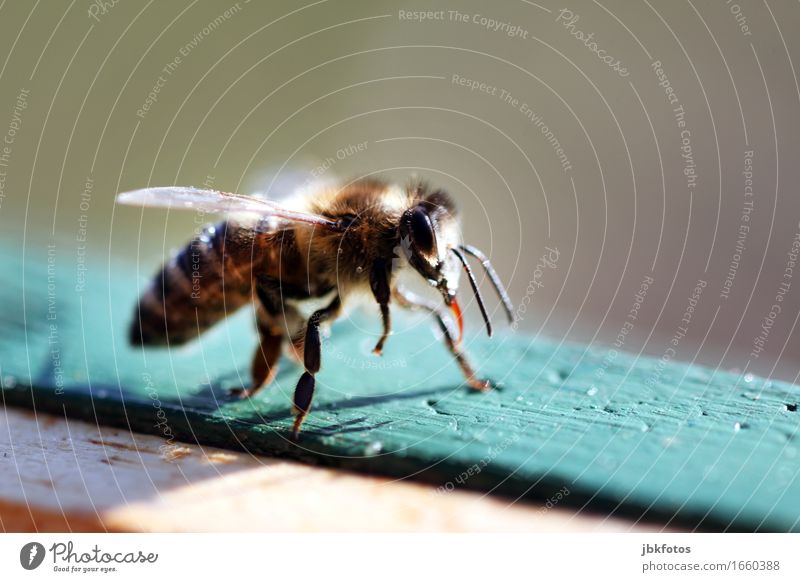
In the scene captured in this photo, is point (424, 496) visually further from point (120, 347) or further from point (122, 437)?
point (120, 347)

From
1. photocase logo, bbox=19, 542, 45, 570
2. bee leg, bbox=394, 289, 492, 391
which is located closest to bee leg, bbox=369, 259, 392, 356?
bee leg, bbox=394, 289, 492, 391

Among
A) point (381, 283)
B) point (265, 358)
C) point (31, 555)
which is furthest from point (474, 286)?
point (31, 555)

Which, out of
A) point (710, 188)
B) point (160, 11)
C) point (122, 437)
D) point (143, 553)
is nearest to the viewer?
point (143, 553)

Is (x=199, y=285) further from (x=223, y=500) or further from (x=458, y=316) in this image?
(x=223, y=500)

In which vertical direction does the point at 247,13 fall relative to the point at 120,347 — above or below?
above

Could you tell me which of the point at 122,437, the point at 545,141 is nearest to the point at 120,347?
the point at 122,437

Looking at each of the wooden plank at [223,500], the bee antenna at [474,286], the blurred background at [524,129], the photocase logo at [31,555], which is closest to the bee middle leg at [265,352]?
the bee antenna at [474,286]

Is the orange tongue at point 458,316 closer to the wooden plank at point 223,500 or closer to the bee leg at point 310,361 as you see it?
the bee leg at point 310,361
